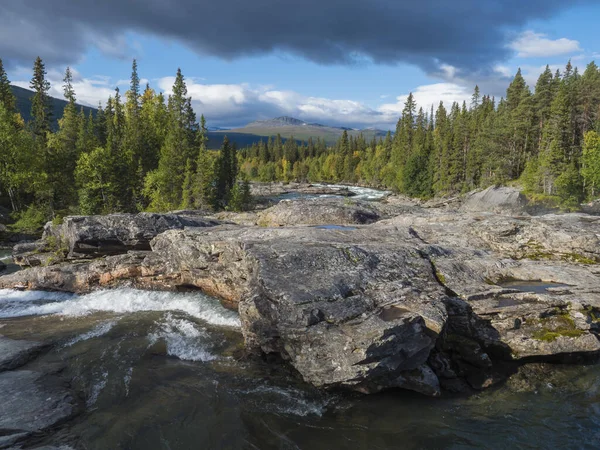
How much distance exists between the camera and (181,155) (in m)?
61.9

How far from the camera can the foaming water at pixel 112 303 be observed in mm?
21008

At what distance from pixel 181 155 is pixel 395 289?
180 feet

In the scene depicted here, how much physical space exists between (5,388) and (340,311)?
12.2 m

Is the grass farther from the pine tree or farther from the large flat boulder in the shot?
the pine tree

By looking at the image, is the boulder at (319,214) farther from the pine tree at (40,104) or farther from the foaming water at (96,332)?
the pine tree at (40,104)

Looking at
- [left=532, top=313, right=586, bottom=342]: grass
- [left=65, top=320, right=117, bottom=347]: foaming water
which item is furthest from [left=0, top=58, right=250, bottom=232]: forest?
[left=532, top=313, right=586, bottom=342]: grass

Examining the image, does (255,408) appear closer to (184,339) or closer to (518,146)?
(184,339)

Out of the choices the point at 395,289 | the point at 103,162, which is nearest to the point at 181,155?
the point at 103,162

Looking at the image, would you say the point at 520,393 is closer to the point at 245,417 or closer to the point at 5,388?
the point at 245,417

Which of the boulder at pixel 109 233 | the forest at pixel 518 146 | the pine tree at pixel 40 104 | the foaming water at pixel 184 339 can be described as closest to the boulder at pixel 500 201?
the forest at pixel 518 146

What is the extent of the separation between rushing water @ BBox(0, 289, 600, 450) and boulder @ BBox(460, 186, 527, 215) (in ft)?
178

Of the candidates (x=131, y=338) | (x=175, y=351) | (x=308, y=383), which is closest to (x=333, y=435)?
A: (x=308, y=383)

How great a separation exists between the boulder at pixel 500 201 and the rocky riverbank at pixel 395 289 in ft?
129

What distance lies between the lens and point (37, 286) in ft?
80.9
